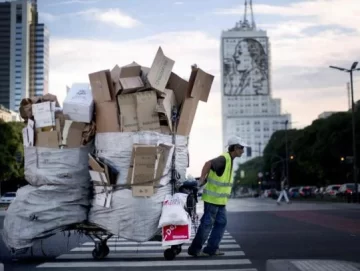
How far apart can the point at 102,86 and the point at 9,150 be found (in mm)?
63993

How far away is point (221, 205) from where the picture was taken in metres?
9.86

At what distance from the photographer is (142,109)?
9141 millimetres

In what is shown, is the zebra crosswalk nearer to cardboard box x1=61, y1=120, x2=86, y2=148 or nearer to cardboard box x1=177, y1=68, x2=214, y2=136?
cardboard box x1=61, y1=120, x2=86, y2=148

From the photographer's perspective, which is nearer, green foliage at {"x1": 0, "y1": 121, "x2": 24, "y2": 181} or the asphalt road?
the asphalt road

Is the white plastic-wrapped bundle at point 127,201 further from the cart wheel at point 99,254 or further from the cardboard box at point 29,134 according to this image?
the cardboard box at point 29,134

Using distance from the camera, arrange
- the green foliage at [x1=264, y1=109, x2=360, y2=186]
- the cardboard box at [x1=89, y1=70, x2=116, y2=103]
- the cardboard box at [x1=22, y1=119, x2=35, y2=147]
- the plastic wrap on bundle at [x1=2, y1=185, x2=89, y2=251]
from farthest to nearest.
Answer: the green foliage at [x1=264, y1=109, x2=360, y2=186]
the cardboard box at [x1=22, y1=119, x2=35, y2=147]
the cardboard box at [x1=89, y1=70, x2=116, y2=103]
the plastic wrap on bundle at [x1=2, y1=185, x2=89, y2=251]

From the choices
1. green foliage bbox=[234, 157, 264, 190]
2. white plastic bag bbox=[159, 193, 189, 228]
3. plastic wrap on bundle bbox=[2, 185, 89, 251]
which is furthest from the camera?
green foliage bbox=[234, 157, 264, 190]

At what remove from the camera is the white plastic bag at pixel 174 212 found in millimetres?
8805

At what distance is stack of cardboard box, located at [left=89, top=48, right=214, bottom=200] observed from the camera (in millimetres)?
8969

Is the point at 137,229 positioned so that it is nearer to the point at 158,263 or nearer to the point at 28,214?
the point at 158,263

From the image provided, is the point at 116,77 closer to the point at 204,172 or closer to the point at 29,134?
the point at 29,134

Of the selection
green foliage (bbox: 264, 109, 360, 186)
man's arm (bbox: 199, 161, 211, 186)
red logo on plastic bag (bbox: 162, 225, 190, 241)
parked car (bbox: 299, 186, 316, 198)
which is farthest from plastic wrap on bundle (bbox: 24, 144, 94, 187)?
parked car (bbox: 299, 186, 316, 198)

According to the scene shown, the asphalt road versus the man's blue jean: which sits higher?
the man's blue jean

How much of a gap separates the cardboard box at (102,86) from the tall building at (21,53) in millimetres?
182648
